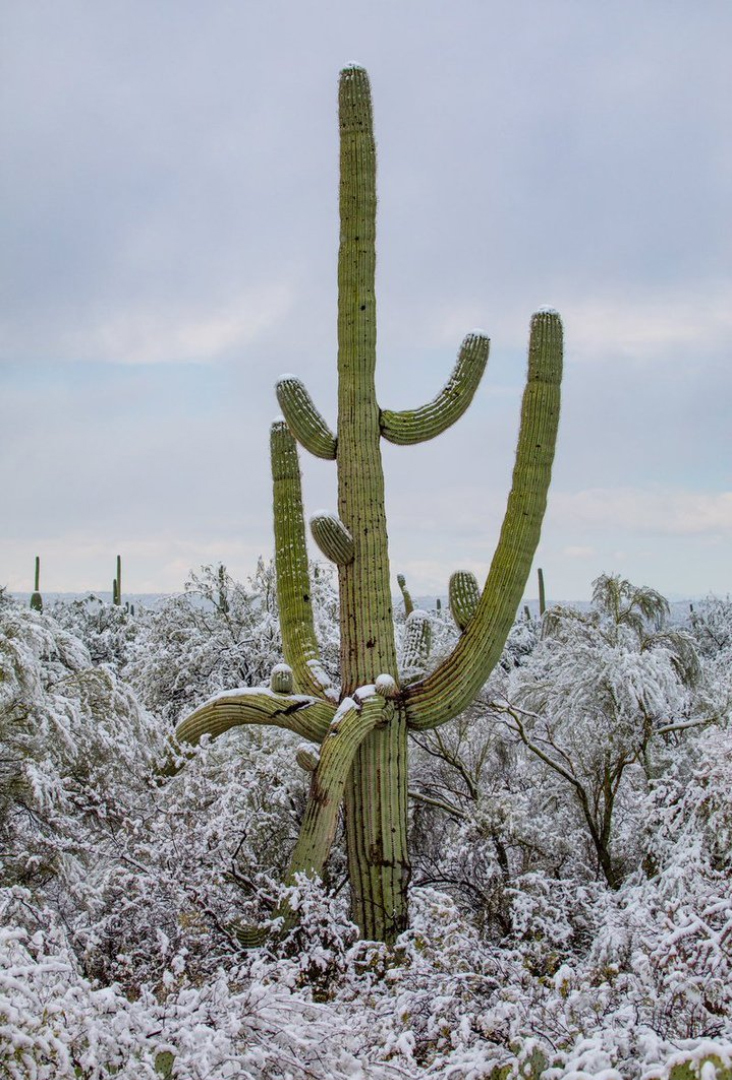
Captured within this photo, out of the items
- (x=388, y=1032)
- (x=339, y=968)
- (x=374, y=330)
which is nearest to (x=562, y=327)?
(x=374, y=330)

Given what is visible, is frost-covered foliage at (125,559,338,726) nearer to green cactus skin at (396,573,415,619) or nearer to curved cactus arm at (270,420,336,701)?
green cactus skin at (396,573,415,619)

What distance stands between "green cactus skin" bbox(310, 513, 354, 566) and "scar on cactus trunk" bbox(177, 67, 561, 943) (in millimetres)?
10

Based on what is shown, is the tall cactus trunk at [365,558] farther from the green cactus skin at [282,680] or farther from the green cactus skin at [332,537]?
the green cactus skin at [282,680]

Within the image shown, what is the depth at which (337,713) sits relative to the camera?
21.6ft

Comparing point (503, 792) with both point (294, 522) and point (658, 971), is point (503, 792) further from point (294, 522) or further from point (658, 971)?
point (658, 971)

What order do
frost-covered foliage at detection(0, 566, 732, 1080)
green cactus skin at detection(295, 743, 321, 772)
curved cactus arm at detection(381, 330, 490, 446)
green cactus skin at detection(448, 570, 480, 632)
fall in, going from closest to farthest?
1. frost-covered foliage at detection(0, 566, 732, 1080)
2. green cactus skin at detection(295, 743, 321, 772)
3. green cactus skin at detection(448, 570, 480, 632)
4. curved cactus arm at detection(381, 330, 490, 446)

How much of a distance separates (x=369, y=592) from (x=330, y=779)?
1322 mm

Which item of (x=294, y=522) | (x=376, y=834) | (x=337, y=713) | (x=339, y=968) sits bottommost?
(x=339, y=968)

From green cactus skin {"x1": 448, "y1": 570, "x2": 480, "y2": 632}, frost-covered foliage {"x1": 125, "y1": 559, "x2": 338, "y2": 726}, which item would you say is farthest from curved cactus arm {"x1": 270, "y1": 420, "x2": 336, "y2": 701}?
frost-covered foliage {"x1": 125, "y1": 559, "x2": 338, "y2": 726}

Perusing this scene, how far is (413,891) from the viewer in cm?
563

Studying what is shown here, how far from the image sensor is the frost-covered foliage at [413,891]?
3.03m

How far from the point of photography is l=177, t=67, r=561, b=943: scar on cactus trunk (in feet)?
21.7

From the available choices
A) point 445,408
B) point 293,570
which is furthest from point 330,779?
point 445,408

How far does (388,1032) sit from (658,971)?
1.14 m
